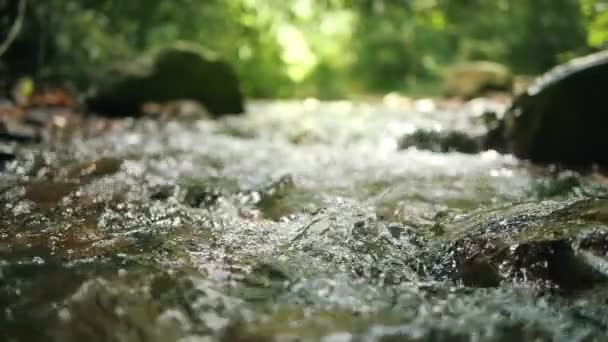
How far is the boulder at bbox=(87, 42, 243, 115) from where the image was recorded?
7770mm

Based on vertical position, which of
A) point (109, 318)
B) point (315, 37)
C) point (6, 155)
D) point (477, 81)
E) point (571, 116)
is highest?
point (315, 37)

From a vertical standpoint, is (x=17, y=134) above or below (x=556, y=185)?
below

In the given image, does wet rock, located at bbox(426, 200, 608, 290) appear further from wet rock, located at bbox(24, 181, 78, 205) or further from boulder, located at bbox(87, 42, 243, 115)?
boulder, located at bbox(87, 42, 243, 115)

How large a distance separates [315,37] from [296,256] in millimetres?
15539

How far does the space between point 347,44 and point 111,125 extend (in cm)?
1148

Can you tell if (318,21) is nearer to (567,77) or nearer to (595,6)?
A: (595,6)

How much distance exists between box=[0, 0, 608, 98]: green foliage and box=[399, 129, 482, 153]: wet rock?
2.04m

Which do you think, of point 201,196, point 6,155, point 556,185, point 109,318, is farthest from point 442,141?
point 109,318

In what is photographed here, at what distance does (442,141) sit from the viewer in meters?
5.21

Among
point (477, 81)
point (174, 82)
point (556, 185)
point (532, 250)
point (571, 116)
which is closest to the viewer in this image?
point (532, 250)

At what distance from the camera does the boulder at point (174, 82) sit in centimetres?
777

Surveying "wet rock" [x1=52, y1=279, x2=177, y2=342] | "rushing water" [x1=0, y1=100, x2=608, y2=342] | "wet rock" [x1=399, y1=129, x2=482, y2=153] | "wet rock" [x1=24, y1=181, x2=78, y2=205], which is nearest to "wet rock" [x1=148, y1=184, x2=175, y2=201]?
"rushing water" [x1=0, y1=100, x2=608, y2=342]

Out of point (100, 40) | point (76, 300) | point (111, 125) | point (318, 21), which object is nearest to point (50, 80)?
point (100, 40)

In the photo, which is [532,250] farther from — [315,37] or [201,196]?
[315,37]
